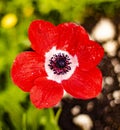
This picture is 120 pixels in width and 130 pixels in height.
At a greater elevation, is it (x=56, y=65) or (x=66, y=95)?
(x=56, y=65)

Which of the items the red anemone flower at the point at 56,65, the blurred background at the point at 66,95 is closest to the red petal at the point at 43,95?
the red anemone flower at the point at 56,65

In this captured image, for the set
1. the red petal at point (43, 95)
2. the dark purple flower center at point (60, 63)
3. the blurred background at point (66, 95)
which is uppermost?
the dark purple flower center at point (60, 63)

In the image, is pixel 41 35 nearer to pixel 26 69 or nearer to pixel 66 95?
pixel 26 69

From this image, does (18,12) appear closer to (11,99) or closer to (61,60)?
Answer: (11,99)

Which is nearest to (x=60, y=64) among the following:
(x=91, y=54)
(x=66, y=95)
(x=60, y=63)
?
(x=60, y=63)

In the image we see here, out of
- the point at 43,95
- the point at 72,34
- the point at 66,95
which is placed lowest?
the point at 66,95

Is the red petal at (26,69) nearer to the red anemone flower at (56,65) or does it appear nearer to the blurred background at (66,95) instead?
the red anemone flower at (56,65)

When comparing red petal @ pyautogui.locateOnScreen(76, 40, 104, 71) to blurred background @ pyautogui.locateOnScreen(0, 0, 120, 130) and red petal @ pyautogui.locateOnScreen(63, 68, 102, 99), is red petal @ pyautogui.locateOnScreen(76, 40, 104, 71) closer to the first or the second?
red petal @ pyautogui.locateOnScreen(63, 68, 102, 99)
